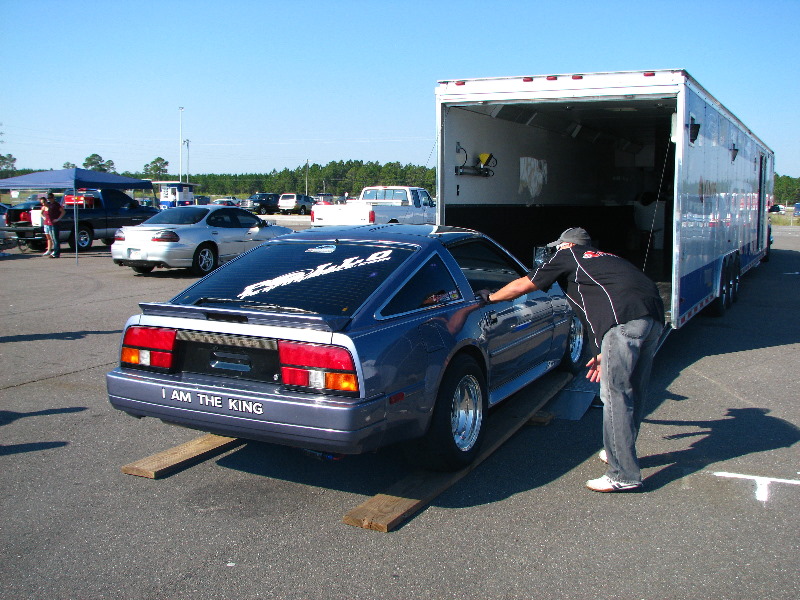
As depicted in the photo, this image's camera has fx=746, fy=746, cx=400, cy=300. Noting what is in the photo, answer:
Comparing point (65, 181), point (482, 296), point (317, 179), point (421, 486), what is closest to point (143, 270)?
point (65, 181)

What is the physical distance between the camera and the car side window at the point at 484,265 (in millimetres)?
5363

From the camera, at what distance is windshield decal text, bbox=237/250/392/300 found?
181 inches

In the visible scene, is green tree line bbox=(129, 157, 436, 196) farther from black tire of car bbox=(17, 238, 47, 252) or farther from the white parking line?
the white parking line

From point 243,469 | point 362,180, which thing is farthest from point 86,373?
point 362,180

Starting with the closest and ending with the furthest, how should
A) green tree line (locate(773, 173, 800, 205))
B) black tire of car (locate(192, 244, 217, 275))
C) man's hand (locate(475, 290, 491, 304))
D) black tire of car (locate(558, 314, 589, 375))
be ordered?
man's hand (locate(475, 290, 491, 304))
black tire of car (locate(558, 314, 589, 375))
black tire of car (locate(192, 244, 217, 275))
green tree line (locate(773, 173, 800, 205))

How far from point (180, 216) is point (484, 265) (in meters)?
11.7

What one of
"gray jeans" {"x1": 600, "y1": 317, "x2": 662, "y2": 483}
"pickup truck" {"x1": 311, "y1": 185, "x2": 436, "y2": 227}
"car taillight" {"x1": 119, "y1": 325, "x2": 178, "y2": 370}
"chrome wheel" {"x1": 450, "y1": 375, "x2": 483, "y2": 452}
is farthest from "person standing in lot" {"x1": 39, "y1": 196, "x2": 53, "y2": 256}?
"gray jeans" {"x1": 600, "y1": 317, "x2": 662, "y2": 483}

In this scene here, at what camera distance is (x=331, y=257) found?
4879 mm

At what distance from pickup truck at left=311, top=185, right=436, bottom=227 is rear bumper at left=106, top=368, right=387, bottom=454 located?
14.6m

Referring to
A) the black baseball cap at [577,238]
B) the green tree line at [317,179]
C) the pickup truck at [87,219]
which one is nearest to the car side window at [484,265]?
the black baseball cap at [577,238]

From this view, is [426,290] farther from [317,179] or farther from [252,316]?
[317,179]

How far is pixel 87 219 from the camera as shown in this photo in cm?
2161

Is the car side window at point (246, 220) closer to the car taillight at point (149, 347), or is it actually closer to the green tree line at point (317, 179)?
the car taillight at point (149, 347)

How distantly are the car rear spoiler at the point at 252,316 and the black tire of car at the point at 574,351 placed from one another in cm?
341
